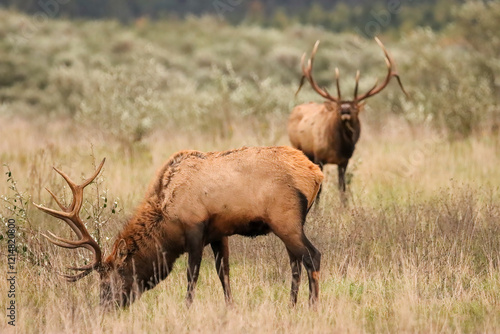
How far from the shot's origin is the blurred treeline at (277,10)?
5134 cm

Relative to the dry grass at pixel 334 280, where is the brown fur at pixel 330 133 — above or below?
above

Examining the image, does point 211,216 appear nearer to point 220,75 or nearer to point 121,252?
point 121,252

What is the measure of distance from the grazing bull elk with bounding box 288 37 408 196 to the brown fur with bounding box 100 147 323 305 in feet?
15.5

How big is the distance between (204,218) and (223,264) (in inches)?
22.7

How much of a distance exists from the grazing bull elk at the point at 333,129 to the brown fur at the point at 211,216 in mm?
4730

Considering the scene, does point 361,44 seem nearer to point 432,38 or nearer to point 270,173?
point 432,38

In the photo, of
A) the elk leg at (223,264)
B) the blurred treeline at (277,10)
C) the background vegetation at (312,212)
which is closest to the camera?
the background vegetation at (312,212)

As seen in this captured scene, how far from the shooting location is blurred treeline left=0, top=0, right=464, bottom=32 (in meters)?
51.3

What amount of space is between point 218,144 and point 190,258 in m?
8.52

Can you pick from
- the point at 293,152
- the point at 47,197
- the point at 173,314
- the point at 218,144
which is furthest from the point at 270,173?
the point at 218,144

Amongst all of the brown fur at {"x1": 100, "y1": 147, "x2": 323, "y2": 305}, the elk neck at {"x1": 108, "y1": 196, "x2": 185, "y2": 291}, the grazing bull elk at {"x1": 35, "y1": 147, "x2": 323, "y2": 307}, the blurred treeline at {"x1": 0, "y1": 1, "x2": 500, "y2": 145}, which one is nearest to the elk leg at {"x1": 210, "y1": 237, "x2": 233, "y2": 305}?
the grazing bull elk at {"x1": 35, "y1": 147, "x2": 323, "y2": 307}

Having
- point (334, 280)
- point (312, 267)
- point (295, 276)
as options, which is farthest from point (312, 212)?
point (312, 267)

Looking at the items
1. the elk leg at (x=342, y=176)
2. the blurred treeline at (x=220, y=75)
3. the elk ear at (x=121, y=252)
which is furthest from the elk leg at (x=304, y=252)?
the blurred treeline at (x=220, y=75)

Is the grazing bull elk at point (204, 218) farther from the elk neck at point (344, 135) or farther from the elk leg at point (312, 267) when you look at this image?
the elk neck at point (344, 135)
